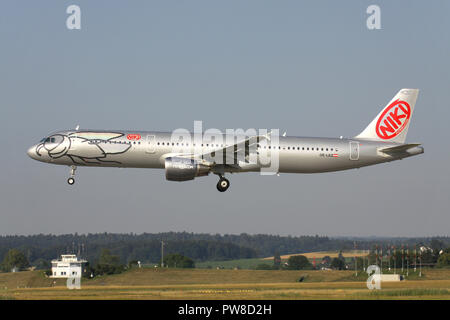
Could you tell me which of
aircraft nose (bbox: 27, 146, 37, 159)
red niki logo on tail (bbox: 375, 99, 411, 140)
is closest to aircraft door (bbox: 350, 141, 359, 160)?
red niki logo on tail (bbox: 375, 99, 411, 140)

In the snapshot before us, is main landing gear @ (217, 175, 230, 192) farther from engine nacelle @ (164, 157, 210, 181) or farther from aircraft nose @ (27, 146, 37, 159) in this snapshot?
aircraft nose @ (27, 146, 37, 159)

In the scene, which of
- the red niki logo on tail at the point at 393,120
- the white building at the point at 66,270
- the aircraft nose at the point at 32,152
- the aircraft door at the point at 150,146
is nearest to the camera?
the aircraft door at the point at 150,146

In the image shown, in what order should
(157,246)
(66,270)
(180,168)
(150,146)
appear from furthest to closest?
(157,246)
(66,270)
(150,146)
(180,168)

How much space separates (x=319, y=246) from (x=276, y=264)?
29145mm

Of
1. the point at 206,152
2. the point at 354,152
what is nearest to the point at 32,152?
the point at 206,152

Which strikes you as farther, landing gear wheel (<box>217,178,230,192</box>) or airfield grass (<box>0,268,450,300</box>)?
landing gear wheel (<box>217,178,230,192</box>)

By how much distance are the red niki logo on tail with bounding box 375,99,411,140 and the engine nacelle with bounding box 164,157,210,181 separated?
56.9ft

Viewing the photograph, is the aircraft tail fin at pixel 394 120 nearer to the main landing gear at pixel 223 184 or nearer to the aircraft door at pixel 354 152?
the aircraft door at pixel 354 152

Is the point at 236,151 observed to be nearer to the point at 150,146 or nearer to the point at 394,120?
the point at 150,146

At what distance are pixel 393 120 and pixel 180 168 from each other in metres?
20.6

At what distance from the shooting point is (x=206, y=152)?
54.3 meters

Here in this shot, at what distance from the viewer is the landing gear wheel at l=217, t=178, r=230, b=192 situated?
5631cm

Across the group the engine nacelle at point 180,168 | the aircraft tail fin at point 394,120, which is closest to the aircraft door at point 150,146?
the engine nacelle at point 180,168

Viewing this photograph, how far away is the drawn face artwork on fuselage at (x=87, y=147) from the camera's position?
53000 millimetres
